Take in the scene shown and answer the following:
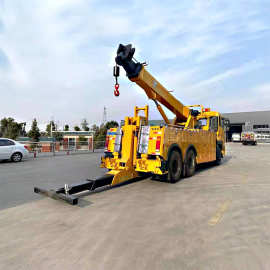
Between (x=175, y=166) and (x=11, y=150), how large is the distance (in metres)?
9.76

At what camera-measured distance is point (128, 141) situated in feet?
23.4

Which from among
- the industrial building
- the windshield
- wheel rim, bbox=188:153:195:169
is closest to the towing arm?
the windshield

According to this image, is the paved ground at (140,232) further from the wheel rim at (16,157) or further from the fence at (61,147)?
the fence at (61,147)

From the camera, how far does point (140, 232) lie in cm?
351

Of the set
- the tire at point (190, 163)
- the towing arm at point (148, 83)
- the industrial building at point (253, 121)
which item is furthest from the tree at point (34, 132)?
the industrial building at point (253, 121)

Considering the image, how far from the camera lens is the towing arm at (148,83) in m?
6.58

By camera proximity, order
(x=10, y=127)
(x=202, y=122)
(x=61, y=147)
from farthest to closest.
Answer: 1. (x=10, y=127)
2. (x=61, y=147)
3. (x=202, y=122)

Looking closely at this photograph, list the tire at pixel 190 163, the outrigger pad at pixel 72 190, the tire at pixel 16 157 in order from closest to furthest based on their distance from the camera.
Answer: the outrigger pad at pixel 72 190, the tire at pixel 190 163, the tire at pixel 16 157

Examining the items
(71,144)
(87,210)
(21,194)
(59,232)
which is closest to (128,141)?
(87,210)

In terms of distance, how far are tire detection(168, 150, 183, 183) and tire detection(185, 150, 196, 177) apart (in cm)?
53

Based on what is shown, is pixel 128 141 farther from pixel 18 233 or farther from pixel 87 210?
pixel 18 233

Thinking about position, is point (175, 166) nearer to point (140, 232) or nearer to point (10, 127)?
point (140, 232)

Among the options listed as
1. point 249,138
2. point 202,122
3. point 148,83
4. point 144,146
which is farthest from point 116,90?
point 249,138

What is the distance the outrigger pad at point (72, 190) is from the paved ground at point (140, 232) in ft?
0.72
